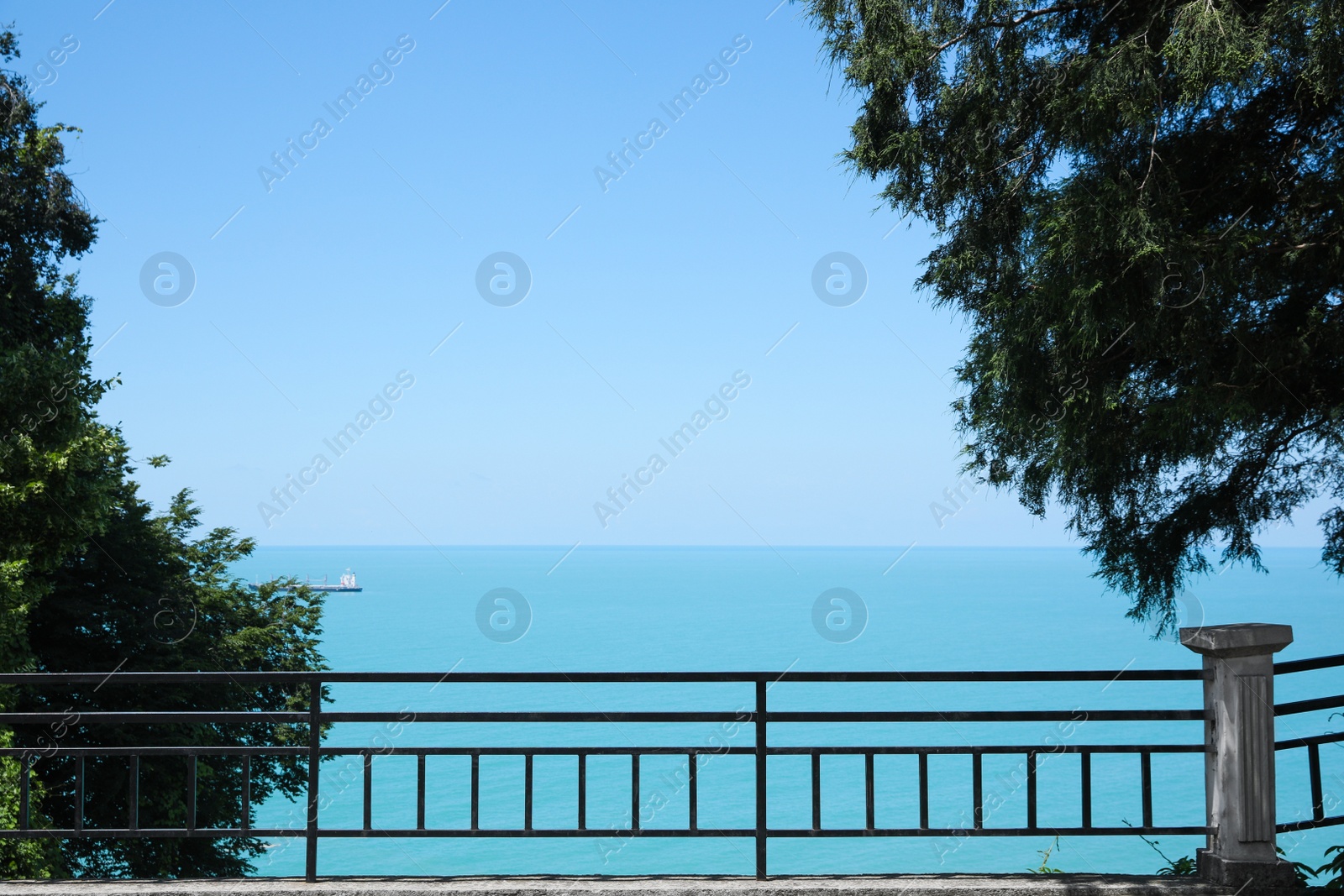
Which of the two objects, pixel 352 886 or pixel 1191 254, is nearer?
pixel 352 886

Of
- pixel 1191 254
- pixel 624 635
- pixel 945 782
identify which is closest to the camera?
pixel 1191 254

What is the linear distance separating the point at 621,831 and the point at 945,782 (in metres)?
53.6

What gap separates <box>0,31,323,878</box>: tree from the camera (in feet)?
32.7

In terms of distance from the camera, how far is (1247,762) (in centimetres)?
433

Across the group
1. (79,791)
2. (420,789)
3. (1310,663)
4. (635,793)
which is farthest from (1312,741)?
(79,791)

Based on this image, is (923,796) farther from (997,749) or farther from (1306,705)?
(1306,705)

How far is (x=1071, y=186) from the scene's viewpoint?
18.1ft

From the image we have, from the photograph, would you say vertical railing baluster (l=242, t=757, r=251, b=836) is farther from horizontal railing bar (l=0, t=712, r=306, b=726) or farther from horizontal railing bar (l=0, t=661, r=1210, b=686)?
horizontal railing bar (l=0, t=661, r=1210, b=686)

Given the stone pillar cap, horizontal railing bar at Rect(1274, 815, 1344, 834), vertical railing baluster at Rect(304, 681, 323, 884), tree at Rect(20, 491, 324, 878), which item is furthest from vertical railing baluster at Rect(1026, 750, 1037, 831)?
tree at Rect(20, 491, 324, 878)

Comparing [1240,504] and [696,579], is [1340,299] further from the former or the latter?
[696,579]

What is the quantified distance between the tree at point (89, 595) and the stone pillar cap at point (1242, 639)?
509cm

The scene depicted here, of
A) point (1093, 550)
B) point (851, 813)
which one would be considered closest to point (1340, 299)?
point (1093, 550)

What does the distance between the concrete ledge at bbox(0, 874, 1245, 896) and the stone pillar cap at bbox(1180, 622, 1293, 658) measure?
3.40 ft

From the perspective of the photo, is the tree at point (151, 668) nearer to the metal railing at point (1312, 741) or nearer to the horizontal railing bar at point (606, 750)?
the horizontal railing bar at point (606, 750)
